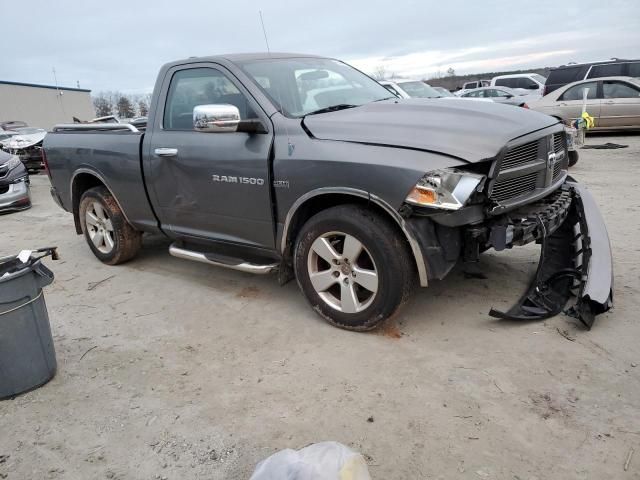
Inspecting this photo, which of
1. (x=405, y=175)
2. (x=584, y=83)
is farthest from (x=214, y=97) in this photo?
(x=584, y=83)

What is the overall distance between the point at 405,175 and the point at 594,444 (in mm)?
1668

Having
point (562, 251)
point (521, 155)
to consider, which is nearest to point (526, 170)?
point (521, 155)

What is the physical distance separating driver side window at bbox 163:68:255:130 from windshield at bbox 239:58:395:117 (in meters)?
0.20

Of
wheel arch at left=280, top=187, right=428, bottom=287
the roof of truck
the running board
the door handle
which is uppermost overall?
the roof of truck

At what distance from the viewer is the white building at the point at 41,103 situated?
1580 inches

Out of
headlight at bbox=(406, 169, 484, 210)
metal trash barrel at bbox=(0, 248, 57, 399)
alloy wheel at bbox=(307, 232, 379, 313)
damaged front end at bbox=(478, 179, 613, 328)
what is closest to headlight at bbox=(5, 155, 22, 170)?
metal trash barrel at bbox=(0, 248, 57, 399)

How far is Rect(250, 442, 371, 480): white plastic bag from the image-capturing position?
1831 millimetres

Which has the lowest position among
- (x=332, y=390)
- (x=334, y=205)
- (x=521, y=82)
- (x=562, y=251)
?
(x=332, y=390)

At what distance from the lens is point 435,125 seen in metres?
3.30

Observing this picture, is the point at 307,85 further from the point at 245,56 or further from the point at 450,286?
the point at 450,286

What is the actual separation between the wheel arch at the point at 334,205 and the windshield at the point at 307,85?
68 centimetres

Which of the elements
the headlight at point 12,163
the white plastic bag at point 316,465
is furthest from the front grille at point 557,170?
the headlight at point 12,163

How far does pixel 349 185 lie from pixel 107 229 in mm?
3221

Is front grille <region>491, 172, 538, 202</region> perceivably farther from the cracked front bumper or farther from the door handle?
the cracked front bumper
